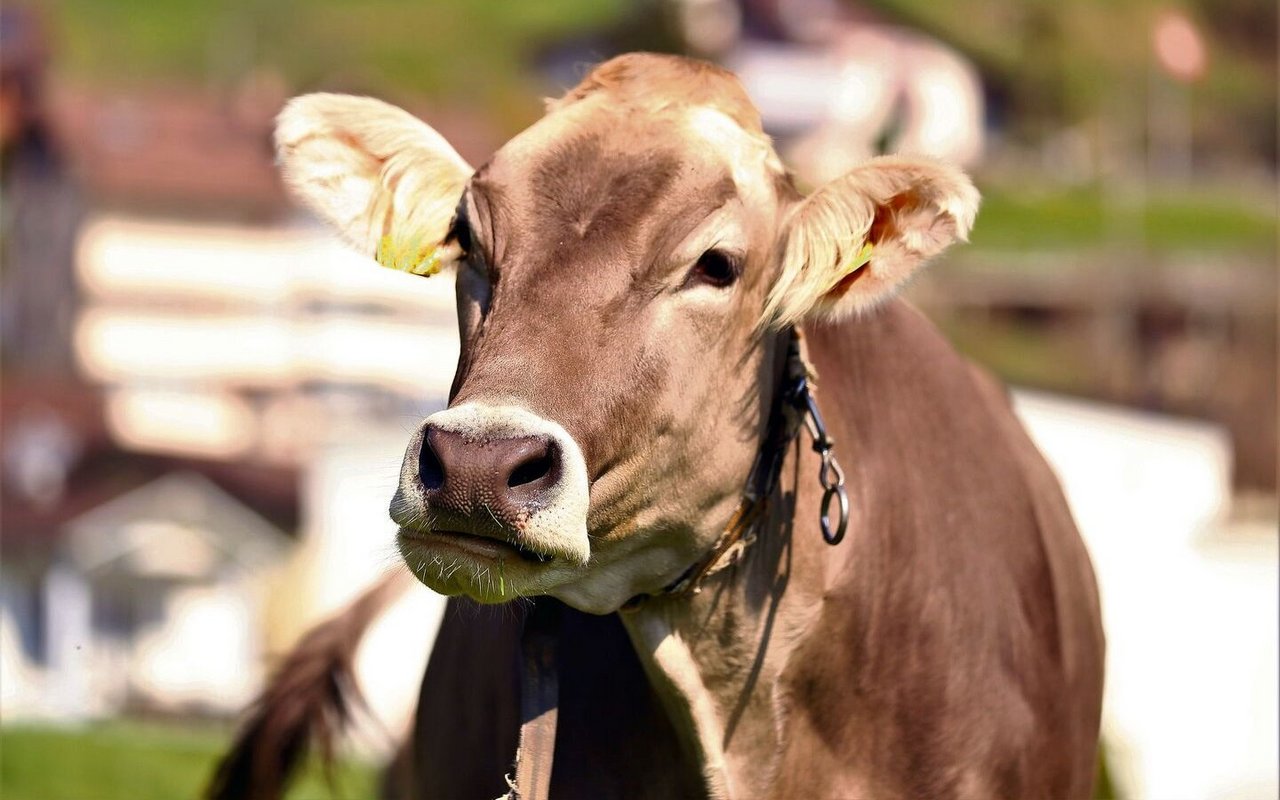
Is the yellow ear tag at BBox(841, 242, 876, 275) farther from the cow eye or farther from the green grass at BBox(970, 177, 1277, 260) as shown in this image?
the green grass at BBox(970, 177, 1277, 260)

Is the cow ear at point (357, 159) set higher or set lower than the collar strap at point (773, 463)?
higher

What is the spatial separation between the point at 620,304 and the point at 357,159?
0.87m

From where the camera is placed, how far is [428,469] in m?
3.65

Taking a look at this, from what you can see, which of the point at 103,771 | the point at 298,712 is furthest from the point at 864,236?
the point at 103,771

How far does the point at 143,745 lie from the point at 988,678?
289 inches

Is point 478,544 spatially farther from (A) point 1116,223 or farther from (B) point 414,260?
(A) point 1116,223

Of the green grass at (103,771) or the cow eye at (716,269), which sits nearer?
the cow eye at (716,269)

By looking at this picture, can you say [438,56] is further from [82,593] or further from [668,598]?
[668,598]

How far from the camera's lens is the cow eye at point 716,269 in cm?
403

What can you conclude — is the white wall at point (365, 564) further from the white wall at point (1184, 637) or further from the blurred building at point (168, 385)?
the blurred building at point (168, 385)

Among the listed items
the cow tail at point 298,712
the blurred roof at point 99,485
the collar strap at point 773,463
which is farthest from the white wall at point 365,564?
the blurred roof at point 99,485

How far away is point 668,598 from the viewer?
413 centimetres

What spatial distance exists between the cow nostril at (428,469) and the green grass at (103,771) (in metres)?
5.37

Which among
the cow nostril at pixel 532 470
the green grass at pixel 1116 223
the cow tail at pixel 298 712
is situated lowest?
the cow tail at pixel 298 712
